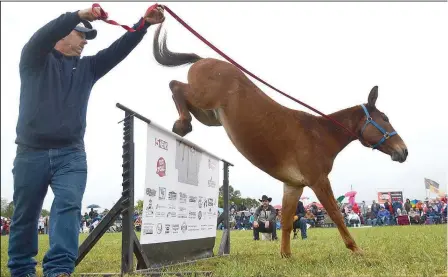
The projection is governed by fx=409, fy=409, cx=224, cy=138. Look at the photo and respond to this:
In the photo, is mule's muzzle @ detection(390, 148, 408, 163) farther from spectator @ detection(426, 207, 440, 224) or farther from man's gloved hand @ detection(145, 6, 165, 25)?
spectator @ detection(426, 207, 440, 224)

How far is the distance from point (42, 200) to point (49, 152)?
0.42 metres

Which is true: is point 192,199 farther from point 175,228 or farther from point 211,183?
point 211,183

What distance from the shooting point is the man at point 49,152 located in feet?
10.2

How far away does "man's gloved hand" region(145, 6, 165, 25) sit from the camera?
3.68 meters

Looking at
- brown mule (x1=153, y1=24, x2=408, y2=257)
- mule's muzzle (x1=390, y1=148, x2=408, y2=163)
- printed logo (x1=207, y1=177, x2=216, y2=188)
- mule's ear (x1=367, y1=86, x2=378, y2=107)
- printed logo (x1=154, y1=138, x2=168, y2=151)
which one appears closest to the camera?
printed logo (x1=154, y1=138, x2=168, y2=151)

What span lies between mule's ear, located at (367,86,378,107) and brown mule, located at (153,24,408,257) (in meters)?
0.02

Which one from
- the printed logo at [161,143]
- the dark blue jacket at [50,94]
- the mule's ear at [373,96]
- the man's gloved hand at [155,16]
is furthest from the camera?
the mule's ear at [373,96]

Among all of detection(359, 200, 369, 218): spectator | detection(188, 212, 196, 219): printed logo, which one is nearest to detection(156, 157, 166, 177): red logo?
detection(188, 212, 196, 219): printed logo

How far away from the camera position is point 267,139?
15.7 ft

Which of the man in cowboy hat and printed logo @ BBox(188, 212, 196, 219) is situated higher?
printed logo @ BBox(188, 212, 196, 219)

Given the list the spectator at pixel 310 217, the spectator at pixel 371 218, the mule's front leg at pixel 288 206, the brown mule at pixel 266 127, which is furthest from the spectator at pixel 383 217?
the mule's front leg at pixel 288 206

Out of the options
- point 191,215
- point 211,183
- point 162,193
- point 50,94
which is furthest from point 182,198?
point 50,94

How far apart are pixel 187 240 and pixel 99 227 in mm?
1498

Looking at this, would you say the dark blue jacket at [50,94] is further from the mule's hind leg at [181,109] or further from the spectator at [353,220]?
the spectator at [353,220]
